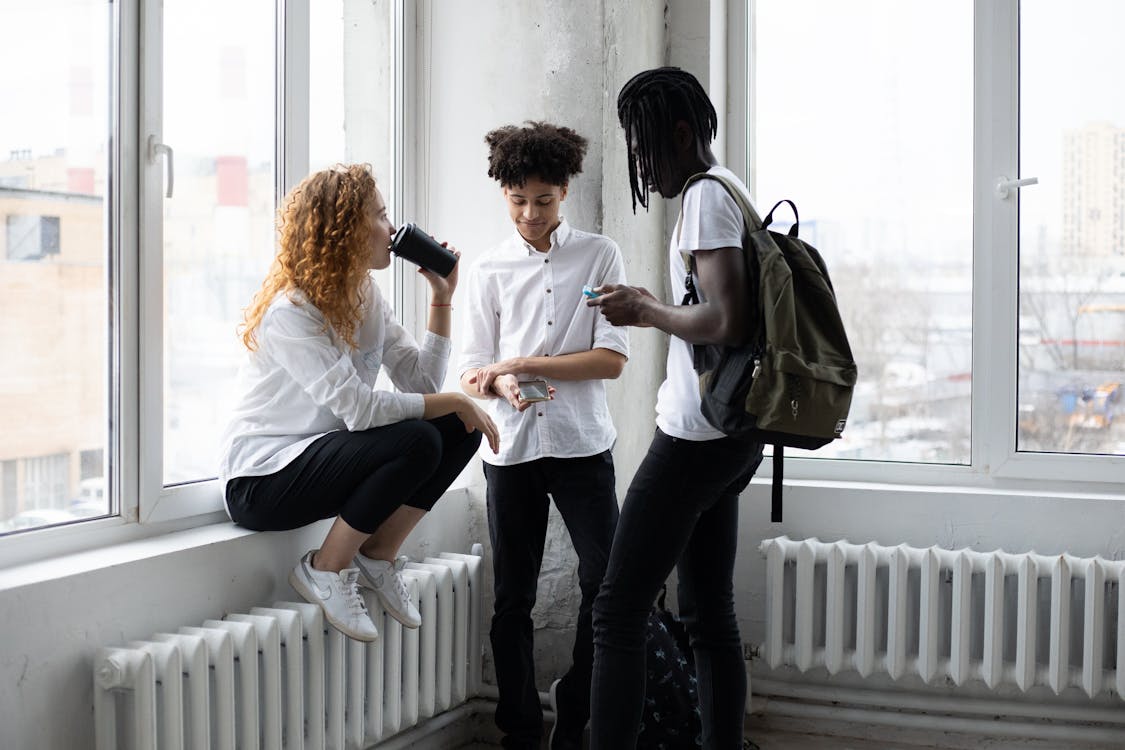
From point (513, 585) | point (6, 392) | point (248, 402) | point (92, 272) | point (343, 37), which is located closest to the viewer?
point (6, 392)

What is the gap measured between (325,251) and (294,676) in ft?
2.62

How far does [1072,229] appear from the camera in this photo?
2.78 m

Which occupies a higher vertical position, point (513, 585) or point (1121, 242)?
point (1121, 242)

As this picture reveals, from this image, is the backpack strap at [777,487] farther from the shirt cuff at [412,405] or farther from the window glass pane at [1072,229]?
the window glass pane at [1072,229]

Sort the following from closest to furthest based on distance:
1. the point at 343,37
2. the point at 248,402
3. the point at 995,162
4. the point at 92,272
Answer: the point at 92,272 < the point at 248,402 < the point at 343,37 < the point at 995,162

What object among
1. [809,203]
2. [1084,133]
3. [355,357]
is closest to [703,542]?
[355,357]

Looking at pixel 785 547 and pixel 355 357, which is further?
pixel 785 547

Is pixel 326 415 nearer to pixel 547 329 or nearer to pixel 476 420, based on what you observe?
pixel 476 420

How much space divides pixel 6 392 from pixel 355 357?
2.16 feet

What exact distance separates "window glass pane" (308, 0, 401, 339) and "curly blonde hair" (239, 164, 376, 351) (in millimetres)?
282

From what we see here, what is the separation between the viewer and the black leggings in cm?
208

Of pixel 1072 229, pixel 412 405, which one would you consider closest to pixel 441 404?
pixel 412 405

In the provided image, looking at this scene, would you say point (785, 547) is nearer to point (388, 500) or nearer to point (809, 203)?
point (809, 203)

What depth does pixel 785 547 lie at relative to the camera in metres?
2.78
